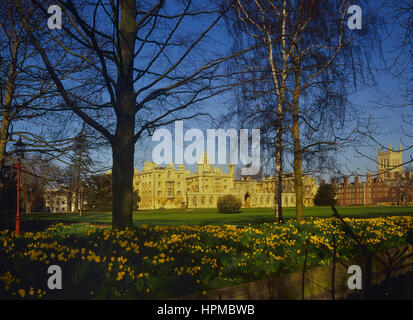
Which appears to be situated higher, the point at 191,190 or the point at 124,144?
the point at 124,144

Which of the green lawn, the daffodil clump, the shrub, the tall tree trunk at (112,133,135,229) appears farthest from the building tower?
the shrub

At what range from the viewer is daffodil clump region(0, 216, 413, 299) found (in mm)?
3980

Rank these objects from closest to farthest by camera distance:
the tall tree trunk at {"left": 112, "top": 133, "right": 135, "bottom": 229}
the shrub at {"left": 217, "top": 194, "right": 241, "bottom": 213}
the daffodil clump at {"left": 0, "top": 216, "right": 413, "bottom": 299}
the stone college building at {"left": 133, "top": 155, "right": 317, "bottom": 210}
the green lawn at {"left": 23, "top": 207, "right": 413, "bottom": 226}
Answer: the daffodil clump at {"left": 0, "top": 216, "right": 413, "bottom": 299}, the tall tree trunk at {"left": 112, "top": 133, "right": 135, "bottom": 229}, the green lawn at {"left": 23, "top": 207, "right": 413, "bottom": 226}, the shrub at {"left": 217, "top": 194, "right": 241, "bottom": 213}, the stone college building at {"left": 133, "top": 155, "right": 317, "bottom": 210}

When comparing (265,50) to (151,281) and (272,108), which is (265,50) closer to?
(272,108)

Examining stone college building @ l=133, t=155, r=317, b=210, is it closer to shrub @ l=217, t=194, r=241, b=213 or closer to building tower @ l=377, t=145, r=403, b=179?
shrub @ l=217, t=194, r=241, b=213

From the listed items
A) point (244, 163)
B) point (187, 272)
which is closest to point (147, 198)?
point (244, 163)

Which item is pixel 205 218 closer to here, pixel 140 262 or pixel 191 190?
pixel 140 262

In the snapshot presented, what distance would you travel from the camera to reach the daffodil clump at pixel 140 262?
3980mm

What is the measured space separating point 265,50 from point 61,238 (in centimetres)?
762

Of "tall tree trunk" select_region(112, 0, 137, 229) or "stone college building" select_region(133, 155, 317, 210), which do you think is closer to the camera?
"tall tree trunk" select_region(112, 0, 137, 229)

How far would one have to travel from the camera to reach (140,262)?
15.5 feet

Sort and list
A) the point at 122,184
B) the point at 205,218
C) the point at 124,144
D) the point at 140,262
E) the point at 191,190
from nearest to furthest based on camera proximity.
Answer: the point at 140,262 → the point at 122,184 → the point at 124,144 → the point at 205,218 → the point at 191,190

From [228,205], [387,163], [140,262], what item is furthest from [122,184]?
[228,205]
